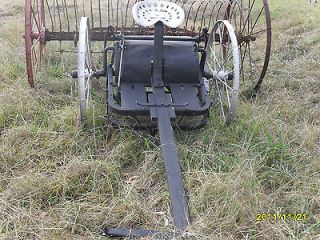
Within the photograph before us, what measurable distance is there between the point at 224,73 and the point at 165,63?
48cm

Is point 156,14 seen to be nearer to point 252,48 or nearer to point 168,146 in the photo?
point 168,146

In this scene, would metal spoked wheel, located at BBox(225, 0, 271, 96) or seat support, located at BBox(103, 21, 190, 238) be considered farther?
metal spoked wheel, located at BBox(225, 0, 271, 96)

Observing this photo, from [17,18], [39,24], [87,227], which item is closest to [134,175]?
[87,227]

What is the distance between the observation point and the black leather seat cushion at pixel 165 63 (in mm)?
2977

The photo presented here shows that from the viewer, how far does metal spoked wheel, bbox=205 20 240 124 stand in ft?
9.58

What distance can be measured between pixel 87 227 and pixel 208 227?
582 mm

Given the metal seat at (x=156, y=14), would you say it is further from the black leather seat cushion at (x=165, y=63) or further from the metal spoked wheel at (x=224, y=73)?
the metal spoked wheel at (x=224, y=73)

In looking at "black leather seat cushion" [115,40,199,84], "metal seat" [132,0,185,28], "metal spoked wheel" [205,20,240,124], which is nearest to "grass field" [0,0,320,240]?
"metal spoked wheel" [205,20,240,124]

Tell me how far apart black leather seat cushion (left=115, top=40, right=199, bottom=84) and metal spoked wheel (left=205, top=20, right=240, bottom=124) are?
0.25m

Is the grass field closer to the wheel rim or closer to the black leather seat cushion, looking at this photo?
the wheel rim

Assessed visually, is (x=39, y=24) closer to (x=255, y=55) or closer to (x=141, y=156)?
(x=141, y=156)

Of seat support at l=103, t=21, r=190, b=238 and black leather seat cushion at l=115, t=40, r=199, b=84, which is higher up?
black leather seat cushion at l=115, t=40, r=199, b=84
